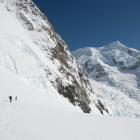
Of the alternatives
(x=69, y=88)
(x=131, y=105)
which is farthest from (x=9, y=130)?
(x=131, y=105)

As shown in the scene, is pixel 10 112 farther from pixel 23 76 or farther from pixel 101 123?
pixel 23 76

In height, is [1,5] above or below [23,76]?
above

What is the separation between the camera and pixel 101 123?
77.5ft

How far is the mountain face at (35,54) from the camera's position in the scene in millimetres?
45500

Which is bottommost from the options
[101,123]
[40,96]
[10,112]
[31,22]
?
[101,123]

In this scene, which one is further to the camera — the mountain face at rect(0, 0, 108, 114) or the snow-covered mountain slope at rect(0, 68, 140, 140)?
the mountain face at rect(0, 0, 108, 114)

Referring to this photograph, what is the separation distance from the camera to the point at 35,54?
171 ft

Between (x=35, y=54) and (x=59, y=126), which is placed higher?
(x=35, y=54)

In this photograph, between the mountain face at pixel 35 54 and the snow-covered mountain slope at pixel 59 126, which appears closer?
the snow-covered mountain slope at pixel 59 126

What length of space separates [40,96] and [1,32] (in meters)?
16.5

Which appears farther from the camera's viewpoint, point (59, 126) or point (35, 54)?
point (35, 54)

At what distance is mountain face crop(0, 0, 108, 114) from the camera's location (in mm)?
45500

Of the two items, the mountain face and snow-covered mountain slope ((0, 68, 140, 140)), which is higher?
the mountain face

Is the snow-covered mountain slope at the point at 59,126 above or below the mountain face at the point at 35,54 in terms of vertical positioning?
below
